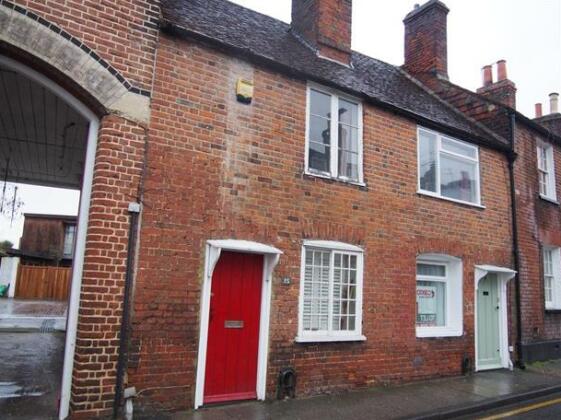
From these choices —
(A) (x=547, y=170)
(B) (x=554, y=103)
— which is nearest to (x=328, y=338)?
(A) (x=547, y=170)

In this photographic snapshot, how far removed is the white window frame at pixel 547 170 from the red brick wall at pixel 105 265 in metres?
12.1

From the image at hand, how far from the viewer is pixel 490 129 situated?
41.8 feet

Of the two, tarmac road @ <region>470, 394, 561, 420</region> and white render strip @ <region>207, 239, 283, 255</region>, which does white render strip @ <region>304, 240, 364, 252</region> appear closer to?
white render strip @ <region>207, 239, 283, 255</region>

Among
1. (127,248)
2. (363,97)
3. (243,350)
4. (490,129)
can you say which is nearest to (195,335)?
(243,350)

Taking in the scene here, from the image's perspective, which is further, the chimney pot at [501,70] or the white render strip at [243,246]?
the chimney pot at [501,70]

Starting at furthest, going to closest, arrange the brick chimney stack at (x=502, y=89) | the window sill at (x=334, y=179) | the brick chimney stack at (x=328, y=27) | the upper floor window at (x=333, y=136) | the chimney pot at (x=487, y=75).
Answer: the chimney pot at (x=487, y=75)
the brick chimney stack at (x=502, y=89)
the brick chimney stack at (x=328, y=27)
the upper floor window at (x=333, y=136)
the window sill at (x=334, y=179)

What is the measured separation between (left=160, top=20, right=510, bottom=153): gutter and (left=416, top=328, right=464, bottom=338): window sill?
4.56 metres

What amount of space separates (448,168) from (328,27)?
14.4 ft

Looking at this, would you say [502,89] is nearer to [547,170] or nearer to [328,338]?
[547,170]

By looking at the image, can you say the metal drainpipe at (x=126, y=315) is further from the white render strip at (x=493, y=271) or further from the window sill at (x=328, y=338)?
the white render strip at (x=493, y=271)

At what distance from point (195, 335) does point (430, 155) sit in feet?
22.4

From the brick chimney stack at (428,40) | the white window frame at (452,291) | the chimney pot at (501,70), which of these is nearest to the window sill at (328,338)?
the white window frame at (452,291)

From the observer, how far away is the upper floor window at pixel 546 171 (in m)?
13.7

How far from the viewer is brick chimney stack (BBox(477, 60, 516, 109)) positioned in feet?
46.1
